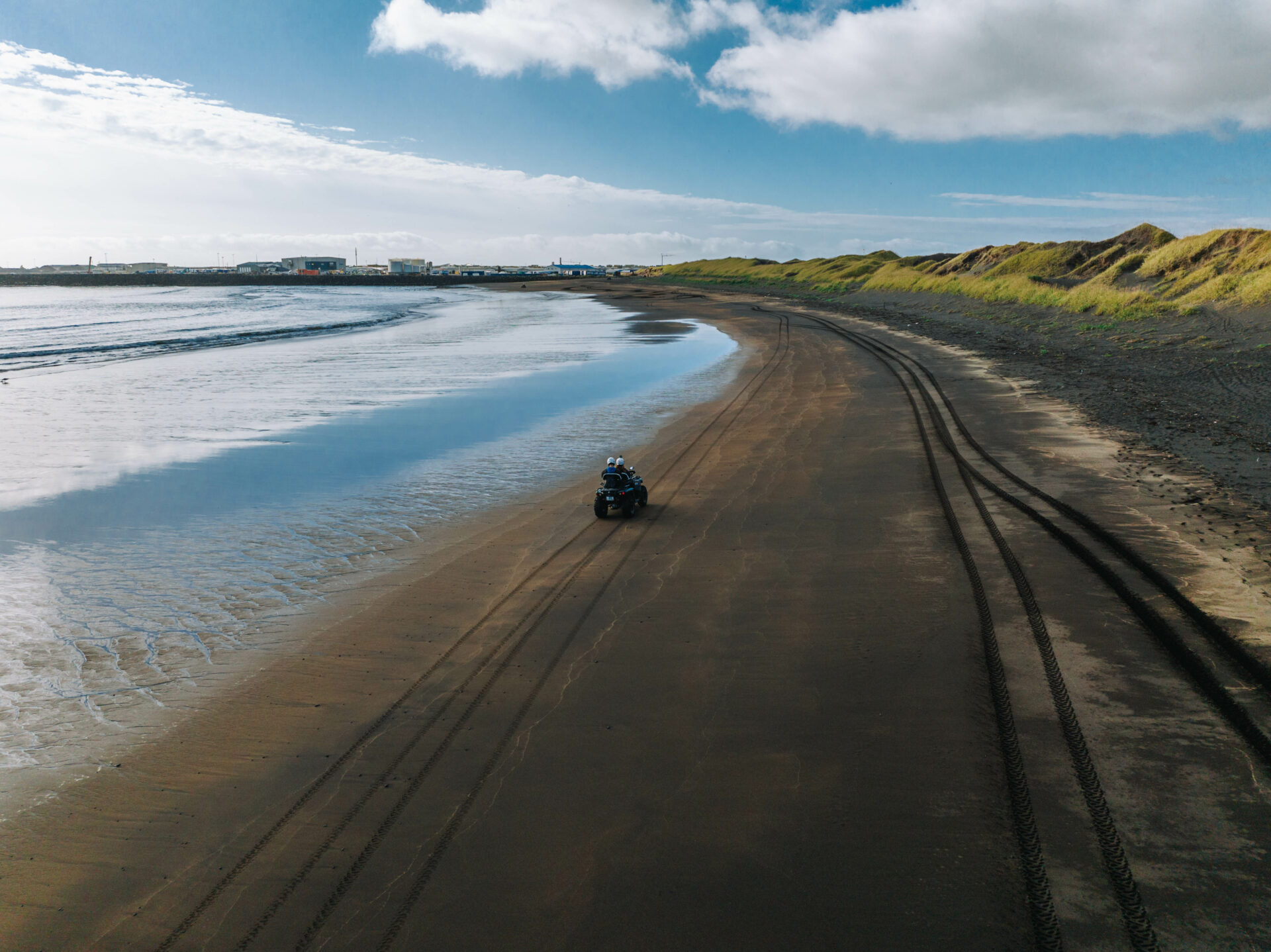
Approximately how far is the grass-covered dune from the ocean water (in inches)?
788

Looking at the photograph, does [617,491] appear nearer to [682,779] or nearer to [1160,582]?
[682,779]

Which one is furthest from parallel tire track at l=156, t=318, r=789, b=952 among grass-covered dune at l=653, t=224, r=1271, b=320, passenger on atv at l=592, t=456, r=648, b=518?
grass-covered dune at l=653, t=224, r=1271, b=320

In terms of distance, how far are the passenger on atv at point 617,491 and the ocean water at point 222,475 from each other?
2.48 metres

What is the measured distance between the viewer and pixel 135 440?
18.6 m

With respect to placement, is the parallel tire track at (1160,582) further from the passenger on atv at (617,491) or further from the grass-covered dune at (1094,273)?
the grass-covered dune at (1094,273)

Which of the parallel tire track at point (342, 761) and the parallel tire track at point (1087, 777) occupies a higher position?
the parallel tire track at point (1087, 777)

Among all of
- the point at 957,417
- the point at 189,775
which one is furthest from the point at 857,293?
the point at 189,775

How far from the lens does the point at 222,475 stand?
50.7 ft

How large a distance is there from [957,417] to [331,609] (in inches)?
601

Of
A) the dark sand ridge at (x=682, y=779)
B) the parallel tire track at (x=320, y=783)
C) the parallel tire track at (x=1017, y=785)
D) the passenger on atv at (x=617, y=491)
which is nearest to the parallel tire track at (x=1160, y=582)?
the dark sand ridge at (x=682, y=779)

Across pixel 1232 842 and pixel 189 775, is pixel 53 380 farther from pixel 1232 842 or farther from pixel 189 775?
pixel 1232 842

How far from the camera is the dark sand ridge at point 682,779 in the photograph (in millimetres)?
4453

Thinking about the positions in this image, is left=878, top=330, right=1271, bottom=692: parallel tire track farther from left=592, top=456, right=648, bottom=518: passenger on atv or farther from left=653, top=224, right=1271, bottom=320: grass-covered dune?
left=653, top=224, right=1271, bottom=320: grass-covered dune

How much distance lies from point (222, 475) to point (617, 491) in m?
8.82
